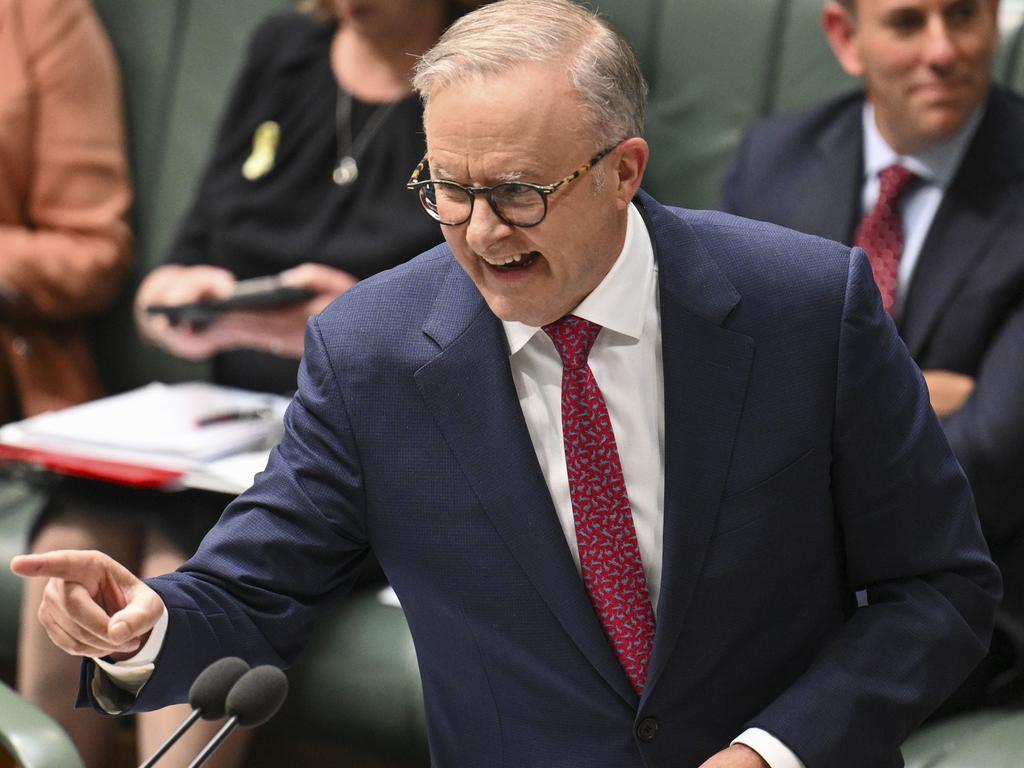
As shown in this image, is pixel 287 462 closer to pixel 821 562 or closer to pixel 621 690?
pixel 621 690

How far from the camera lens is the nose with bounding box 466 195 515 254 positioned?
116 centimetres

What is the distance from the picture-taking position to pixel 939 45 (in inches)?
77.9

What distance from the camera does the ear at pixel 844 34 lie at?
213 centimetres

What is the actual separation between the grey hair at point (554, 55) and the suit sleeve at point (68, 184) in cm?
160

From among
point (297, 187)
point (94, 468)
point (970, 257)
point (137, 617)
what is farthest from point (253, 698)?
point (297, 187)

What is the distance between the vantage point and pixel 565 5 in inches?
48.4

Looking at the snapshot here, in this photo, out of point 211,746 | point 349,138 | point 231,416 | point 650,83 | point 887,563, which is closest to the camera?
point 211,746

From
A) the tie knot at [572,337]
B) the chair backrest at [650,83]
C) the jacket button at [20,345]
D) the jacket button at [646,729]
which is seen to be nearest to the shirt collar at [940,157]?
the chair backrest at [650,83]

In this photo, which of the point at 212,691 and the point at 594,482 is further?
the point at 594,482

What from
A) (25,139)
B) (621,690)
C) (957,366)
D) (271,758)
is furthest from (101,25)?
(621,690)

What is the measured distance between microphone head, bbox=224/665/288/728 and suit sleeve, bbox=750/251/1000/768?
453 mm

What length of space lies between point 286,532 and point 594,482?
0.89ft

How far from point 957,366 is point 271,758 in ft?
3.86

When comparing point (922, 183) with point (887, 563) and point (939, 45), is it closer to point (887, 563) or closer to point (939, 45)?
point (939, 45)
